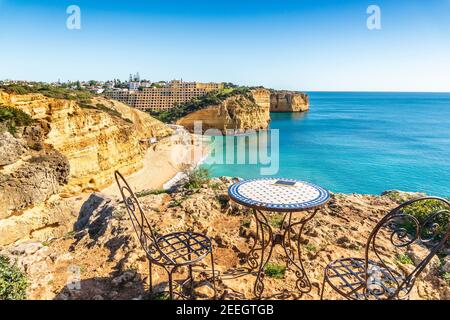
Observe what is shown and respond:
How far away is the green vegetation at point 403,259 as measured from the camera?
3.94 meters

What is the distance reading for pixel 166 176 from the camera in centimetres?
1931

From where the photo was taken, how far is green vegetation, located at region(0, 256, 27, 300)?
2752 millimetres

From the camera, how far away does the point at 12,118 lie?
1076cm

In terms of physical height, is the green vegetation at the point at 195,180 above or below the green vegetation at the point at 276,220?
above

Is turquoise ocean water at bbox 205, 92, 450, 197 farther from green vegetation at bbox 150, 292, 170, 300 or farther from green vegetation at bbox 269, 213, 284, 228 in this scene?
green vegetation at bbox 150, 292, 170, 300

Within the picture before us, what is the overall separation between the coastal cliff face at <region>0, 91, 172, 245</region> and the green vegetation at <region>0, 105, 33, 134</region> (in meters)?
0.23

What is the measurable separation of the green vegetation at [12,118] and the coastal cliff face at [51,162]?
0.76 ft

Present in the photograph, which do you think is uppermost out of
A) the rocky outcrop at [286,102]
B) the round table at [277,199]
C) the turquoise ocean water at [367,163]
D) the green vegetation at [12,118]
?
the rocky outcrop at [286,102]

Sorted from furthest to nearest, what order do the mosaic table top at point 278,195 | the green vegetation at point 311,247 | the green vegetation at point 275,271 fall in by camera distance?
the green vegetation at point 311,247, the green vegetation at point 275,271, the mosaic table top at point 278,195

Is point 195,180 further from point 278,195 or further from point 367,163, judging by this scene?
point 367,163

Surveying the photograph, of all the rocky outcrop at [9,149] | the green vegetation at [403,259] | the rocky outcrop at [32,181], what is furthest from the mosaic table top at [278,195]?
the rocky outcrop at [9,149]

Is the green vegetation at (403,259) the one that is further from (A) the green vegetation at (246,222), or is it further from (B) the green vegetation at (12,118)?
(B) the green vegetation at (12,118)

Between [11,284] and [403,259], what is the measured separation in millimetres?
5295
